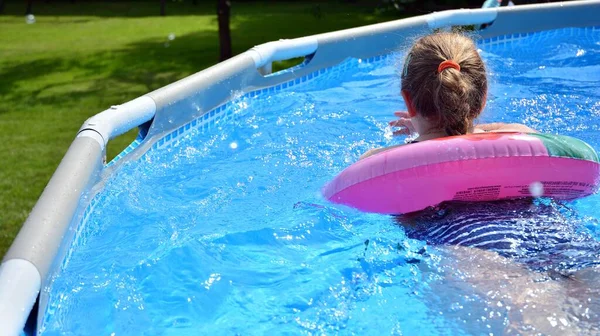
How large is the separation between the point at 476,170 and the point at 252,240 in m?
0.78

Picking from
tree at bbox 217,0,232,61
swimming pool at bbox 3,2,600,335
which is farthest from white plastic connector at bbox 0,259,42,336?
tree at bbox 217,0,232,61

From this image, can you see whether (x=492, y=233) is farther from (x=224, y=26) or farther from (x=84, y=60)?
(x=84, y=60)

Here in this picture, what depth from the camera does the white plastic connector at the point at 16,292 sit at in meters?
1.58

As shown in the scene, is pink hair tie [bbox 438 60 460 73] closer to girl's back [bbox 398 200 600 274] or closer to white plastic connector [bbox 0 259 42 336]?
girl's back [bbox 398 200 600 274]

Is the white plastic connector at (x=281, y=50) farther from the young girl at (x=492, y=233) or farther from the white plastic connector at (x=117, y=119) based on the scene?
the young girl at (x=492, y=233)

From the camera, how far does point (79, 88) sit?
8016mm

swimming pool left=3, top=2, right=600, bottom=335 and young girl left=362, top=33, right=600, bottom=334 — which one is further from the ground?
young girl left=362, top=33, right=600, bottom=334

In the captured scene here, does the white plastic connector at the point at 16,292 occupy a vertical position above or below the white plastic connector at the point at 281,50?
above

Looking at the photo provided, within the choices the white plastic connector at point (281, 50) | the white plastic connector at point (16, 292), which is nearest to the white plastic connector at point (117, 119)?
the white plastic connector at point (16, 292)

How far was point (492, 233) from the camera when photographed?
2.11 meters

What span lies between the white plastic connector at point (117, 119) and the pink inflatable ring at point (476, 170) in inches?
40.1

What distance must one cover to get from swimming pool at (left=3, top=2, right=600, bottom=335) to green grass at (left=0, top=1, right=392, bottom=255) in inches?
52.2

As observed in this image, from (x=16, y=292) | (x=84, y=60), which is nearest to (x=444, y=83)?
(x=16, y=292)

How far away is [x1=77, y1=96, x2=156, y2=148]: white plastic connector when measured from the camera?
2.72m
